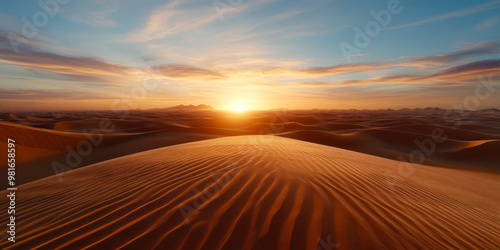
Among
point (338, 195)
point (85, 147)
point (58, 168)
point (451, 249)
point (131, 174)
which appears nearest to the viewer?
point (451, 249)

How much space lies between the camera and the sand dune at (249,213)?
2.26 meters

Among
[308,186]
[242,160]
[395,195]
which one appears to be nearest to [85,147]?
[242,160]

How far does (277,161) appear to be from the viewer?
5.23 meters

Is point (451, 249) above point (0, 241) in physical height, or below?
above

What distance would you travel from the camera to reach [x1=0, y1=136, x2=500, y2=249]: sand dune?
2264mm

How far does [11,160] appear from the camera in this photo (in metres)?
9.65

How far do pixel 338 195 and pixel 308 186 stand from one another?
0.46 m

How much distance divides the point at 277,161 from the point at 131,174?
3.34 meters

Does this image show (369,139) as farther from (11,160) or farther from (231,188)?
(11,160)

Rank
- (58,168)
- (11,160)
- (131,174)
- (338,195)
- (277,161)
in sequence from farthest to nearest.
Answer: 1. (58,168)
2. (11,160)
3. (277,161)
4. (131,174)
5. (338,195)

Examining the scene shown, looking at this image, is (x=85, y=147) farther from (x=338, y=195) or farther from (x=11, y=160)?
(x=338, y=195)

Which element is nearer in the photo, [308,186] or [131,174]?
[308,186]

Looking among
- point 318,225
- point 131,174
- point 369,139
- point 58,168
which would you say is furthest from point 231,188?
point 369,139

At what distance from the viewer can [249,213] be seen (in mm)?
2646
